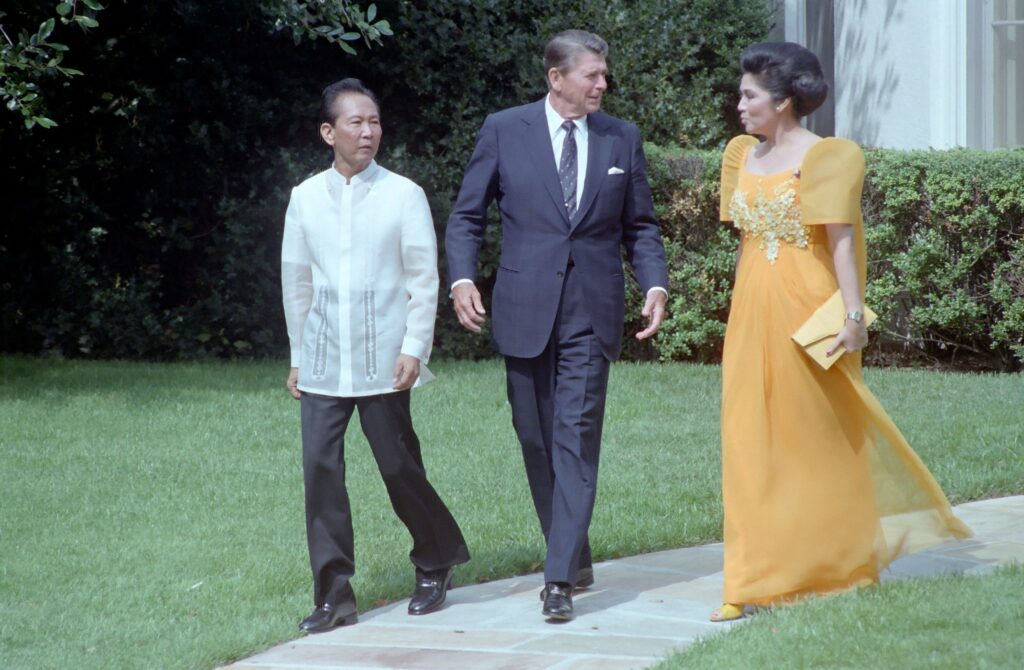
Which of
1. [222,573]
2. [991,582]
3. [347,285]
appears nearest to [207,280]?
[222,573]

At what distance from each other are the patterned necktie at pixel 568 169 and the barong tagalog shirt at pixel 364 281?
1.78 feet

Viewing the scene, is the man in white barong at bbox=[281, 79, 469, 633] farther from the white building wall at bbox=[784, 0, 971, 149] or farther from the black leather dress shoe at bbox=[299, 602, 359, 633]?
the white building wall at bbox=[784, 0, 971, 149]

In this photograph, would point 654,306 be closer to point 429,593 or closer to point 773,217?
point 773,217

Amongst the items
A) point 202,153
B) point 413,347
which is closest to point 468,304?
point 413,347

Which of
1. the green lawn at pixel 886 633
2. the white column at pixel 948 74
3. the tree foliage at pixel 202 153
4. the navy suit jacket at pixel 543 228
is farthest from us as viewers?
the tree foliage at pixel 202 153

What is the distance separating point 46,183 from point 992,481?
8.28 metres

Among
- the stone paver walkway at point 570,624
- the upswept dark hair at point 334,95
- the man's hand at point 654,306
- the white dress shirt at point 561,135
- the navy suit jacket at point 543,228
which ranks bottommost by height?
the stone paver walkway at point 570,624

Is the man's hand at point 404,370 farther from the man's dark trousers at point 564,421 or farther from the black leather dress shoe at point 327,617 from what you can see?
the black leather dress shoe at point 327,617

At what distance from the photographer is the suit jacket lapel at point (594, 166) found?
5.66 meters

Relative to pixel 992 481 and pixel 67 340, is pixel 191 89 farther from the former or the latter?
pixel 992 481

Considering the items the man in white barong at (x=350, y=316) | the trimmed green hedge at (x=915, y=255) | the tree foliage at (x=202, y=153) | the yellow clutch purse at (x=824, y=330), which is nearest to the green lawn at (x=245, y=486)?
the man in white barong at (x=350, y=316)

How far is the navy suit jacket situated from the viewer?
562cm

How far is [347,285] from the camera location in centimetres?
546

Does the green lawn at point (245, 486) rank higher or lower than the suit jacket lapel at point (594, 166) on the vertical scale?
lower
